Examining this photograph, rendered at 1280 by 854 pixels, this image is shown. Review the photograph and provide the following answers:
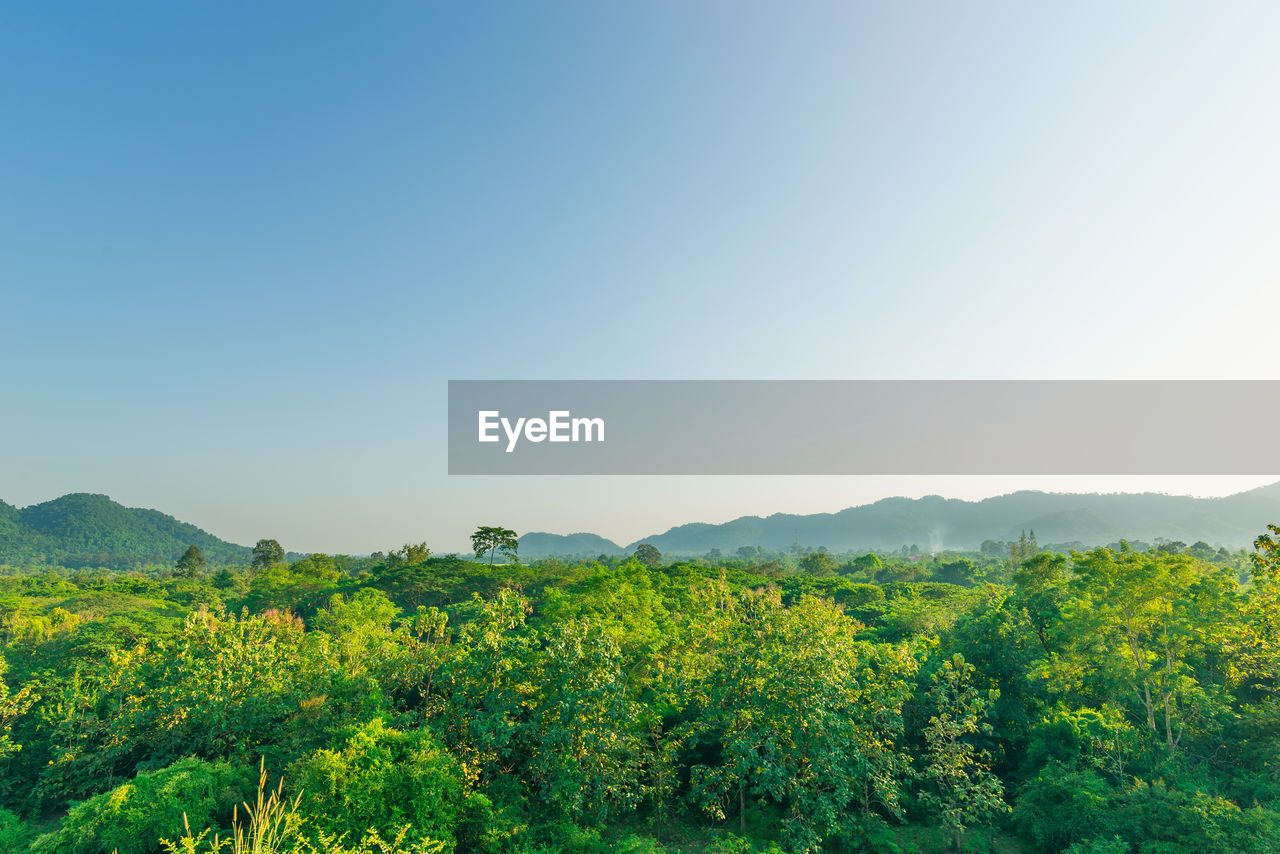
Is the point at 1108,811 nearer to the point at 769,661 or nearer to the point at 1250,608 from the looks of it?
the point at 1250,608

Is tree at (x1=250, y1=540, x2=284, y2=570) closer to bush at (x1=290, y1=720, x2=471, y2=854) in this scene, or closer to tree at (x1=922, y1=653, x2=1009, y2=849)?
bush at (x1=290, y1=720, x2=471, y2=854)

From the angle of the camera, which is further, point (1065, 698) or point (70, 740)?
point (1065, 698)

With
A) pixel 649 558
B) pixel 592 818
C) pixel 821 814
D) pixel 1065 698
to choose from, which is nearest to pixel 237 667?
pixel 592 818

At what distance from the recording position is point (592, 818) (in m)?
15.4

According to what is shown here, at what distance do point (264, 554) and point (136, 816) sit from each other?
99.5m

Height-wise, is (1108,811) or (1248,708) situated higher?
(1248,708)

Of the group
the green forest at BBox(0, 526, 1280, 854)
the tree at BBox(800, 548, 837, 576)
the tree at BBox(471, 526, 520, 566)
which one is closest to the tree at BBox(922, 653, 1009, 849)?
Answer: the green forest at BBox(0, 526, 1280, 854)

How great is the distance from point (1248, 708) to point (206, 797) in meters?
29.7

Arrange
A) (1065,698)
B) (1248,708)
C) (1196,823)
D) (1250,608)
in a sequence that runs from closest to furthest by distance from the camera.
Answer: (1196,823)
(1250,608)
(1248,708)
(1065,698)

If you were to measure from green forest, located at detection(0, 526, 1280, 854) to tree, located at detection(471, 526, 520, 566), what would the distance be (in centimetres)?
4405

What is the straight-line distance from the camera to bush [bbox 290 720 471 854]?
12.1 meters

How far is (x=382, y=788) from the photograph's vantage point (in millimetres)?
12625

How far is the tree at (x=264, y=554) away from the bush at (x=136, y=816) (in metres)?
97.6

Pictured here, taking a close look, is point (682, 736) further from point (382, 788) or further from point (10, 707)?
point (10, 707)
